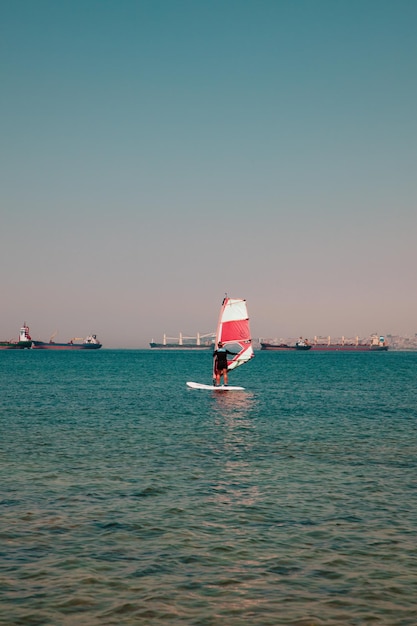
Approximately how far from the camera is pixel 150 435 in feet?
120

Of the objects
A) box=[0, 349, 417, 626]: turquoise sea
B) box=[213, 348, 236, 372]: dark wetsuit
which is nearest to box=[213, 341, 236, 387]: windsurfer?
box=[213, 348, 236, 372]: dark wetsuit

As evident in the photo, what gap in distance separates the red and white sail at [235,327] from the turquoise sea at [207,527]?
109ft

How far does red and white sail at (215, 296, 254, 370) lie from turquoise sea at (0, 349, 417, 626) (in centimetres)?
3331

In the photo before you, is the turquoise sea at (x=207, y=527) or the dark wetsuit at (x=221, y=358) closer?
the turquoise sea at (x=207, y=527)

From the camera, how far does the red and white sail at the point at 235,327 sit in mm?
71562

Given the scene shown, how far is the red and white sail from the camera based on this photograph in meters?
71.6

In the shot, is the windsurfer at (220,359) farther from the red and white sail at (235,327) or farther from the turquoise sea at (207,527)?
the turquoise sea at (207,527)

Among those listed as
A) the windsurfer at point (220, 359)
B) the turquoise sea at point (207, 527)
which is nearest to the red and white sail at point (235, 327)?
the windsurfer at point (220, 359)

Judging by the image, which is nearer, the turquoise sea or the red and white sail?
the turquoise sea

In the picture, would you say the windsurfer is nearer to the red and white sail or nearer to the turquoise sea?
the red and white sail

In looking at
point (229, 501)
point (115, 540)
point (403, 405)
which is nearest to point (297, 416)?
point (403, 405)

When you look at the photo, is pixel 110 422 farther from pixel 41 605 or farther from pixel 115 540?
pixel 41 605

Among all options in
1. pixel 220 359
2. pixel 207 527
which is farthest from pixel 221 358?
pixel 207 527

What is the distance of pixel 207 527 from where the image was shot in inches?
698
